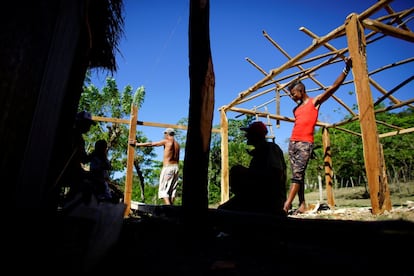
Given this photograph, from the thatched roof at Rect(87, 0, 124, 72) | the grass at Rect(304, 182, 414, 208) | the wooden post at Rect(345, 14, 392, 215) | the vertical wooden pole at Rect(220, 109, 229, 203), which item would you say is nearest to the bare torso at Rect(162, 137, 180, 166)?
the vertical wooden pole at Rect(220, 109, 229, 203)

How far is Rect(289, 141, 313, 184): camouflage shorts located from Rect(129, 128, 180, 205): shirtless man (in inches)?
122

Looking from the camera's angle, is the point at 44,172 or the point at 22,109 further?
the point at 44,172

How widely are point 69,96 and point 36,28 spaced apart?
0.59 meters

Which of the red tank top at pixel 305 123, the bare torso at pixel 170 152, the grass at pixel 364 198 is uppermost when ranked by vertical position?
the red tank top at pixel 305 123

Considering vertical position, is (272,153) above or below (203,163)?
above

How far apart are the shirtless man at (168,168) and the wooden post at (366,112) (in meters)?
4.30

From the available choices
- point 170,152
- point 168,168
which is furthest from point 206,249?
point 170,152

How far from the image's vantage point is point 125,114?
21922 millimetres

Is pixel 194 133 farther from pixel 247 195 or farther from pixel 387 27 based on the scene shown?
pixel 387 27

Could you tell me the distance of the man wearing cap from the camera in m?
2.81

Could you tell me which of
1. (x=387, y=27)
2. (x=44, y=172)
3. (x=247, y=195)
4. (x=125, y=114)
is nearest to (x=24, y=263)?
(x=44, y=172)

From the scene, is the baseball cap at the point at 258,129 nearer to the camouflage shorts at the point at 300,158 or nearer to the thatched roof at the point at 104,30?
the camouflage shorts at the point at 300,158

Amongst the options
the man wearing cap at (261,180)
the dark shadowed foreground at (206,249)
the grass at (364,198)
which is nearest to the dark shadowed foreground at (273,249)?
the dark shadowed foreground at (206,249)

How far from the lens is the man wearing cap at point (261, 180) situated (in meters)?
2.81
